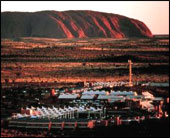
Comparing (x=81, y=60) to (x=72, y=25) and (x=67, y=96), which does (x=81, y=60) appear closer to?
(x=72, y=25)

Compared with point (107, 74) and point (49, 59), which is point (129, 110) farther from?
point (49, 59)

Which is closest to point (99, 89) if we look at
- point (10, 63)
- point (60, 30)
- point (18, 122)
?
point (18, 122)

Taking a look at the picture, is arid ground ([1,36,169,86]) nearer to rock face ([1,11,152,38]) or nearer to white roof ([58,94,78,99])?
rock face ([1,11,152,38])

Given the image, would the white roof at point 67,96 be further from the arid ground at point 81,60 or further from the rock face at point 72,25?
the rock face at point 72,25

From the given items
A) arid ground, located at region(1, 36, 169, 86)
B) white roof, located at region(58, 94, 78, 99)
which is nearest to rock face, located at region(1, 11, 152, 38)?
arid ground, located at region(1, 36, 169, 86)

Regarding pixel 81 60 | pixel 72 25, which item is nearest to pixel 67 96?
pixel 81 60
